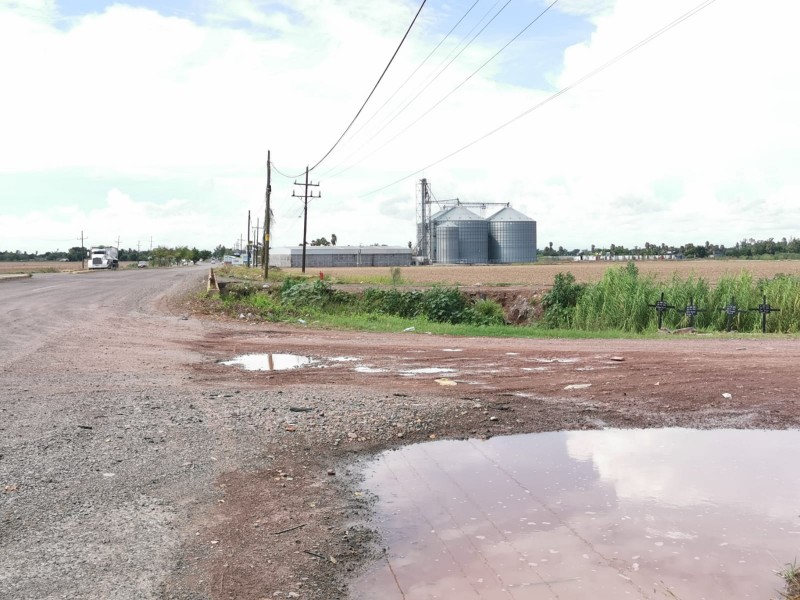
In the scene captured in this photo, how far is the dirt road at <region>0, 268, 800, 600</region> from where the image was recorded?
4914mm

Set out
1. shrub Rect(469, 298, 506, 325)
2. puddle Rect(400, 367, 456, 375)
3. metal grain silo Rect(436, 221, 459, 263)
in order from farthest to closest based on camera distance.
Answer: metal grain silo Rect(436, 221, 459, 263)
shrub Rect(469, 298, 506, 325)
puddle Rect(400, 367, 456, 375)

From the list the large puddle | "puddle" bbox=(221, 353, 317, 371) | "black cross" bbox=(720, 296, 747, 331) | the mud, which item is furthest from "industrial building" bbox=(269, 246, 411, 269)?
the large puddle

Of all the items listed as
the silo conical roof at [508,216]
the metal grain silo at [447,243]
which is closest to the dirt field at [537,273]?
the metal grain silo at [447,243]

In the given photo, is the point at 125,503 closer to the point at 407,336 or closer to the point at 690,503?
→ the point at 690,503

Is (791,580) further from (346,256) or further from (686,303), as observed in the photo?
(346,256)

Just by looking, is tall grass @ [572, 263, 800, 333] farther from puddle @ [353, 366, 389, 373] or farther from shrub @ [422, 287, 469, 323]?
puddle @ [353, 366, 389, 373]

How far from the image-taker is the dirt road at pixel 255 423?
4.91 meters

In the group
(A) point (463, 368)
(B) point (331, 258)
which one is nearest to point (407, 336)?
(A) point (463, 368)

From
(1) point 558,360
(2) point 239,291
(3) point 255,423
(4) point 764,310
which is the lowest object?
(3) point 255,423

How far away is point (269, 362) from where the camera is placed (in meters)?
14.8

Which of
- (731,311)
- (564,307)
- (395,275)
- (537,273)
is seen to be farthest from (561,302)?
(537,273)

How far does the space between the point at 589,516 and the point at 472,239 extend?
128 metres

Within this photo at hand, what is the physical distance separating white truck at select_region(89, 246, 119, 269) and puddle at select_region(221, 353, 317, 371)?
83.6m

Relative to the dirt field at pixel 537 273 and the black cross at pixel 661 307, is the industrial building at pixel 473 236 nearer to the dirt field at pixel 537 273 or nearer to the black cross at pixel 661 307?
the dirt field at pixel 537 273
